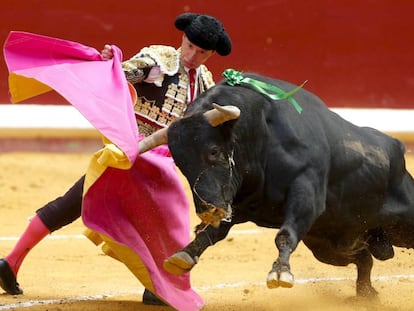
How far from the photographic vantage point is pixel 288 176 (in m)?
4.16

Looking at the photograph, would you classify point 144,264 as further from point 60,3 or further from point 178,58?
point 60,3

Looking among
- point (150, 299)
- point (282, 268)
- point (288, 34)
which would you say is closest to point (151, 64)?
point (150, 299)

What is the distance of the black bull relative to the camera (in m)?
3.90

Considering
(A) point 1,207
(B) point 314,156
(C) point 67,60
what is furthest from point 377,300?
(A) point 1,207

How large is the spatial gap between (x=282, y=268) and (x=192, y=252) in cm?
43

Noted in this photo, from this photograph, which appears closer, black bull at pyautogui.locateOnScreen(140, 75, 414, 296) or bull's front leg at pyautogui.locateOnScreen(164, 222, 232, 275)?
black bull at pyautogui.locateOnScreen(140, 75, 414, 296)

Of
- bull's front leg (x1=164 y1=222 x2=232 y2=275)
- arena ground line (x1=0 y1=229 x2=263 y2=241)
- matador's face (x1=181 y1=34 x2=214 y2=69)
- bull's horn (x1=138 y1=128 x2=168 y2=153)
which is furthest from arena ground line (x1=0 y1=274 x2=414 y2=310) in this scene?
arena ground line (x1=0 y1=229 x2=263 y2=241)

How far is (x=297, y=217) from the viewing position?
4086 mm

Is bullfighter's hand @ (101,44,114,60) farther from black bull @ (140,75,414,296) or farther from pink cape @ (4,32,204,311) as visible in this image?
black bull @ (140,75,414,296)

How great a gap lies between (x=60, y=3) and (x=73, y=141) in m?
1.19

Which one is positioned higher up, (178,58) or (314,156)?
(178,58)

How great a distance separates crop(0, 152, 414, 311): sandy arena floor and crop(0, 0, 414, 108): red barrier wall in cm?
Result: 218

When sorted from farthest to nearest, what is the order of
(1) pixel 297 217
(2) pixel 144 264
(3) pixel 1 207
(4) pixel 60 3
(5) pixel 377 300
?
(4) pixel 60 3
(3) pixel 1 207
(5) pixel 377 300
(2) pixel 144 264
(1) pixel 297 217

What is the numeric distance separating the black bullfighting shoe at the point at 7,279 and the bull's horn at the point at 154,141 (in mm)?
949
